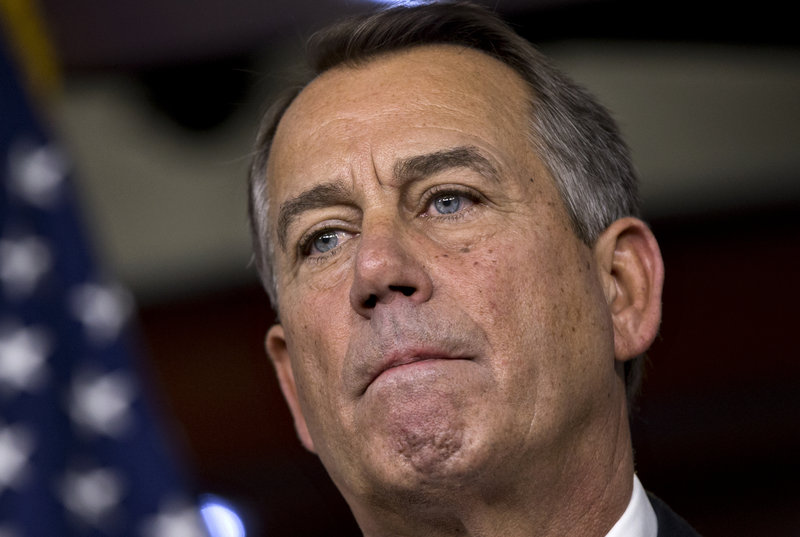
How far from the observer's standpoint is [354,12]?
2393mm

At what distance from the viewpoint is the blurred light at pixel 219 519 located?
4.61 m

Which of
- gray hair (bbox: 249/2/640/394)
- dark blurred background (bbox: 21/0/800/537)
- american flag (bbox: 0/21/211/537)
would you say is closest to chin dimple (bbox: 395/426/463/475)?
gray hair (bbox: 249/2/640/394)

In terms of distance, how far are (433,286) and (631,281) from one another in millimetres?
476

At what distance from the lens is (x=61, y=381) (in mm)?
3494

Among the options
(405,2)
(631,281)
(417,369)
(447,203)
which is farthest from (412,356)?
(405,2)

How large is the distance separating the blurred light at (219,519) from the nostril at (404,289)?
302cm

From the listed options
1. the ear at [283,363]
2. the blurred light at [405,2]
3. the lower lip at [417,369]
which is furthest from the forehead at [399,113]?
the lower lip at [417,369]

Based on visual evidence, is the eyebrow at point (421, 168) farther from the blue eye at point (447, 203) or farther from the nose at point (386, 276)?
the nose at point (386, 276)

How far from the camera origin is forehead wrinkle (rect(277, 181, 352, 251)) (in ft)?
6.36

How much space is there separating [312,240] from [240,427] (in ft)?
13.5

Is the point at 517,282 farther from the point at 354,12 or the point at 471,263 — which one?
the point at 354,12

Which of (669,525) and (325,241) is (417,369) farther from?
(669,525)

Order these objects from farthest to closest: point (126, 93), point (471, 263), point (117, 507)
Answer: point (126, 93) → point (117, 507) → point (471, 263)

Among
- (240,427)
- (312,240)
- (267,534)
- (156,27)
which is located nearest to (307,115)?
(312,240)
